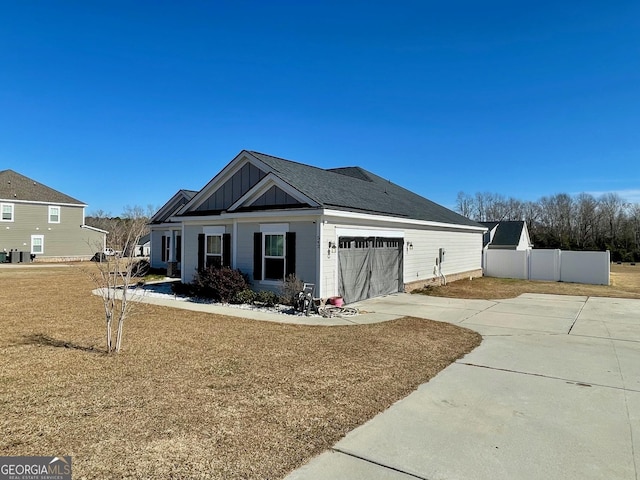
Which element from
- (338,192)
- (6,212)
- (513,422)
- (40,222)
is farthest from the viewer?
(40,222)

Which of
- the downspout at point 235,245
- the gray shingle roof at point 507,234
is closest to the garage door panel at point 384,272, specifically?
the downspout at point 235,245

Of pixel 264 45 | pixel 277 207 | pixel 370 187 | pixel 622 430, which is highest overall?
pixel 264 45

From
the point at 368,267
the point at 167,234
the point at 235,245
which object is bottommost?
the point at 368,267

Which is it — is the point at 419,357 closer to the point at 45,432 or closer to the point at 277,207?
the point at 45,432

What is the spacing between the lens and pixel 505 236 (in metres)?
33.4

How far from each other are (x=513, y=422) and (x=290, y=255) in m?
8.93

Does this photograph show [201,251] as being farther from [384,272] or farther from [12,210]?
[12,210]

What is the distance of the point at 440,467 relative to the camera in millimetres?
3369

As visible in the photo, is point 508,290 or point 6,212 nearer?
point 508,290

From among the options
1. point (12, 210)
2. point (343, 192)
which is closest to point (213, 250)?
point (343, 192)

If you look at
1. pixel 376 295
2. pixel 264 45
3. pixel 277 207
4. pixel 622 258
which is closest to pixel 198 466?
pixel 277 207

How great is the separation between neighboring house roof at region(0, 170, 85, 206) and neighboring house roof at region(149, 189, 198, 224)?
49.0ft

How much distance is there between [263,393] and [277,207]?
8469mm

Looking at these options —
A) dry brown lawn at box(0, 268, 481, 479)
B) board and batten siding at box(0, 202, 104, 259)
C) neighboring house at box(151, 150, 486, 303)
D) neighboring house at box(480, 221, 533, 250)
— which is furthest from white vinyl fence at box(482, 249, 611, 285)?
board and batten siding at box(0, 202, 104, 259)
